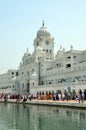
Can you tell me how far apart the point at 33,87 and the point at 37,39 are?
23387 mm

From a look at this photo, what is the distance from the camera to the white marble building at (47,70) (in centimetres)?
6614

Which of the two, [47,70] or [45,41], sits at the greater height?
[45,41]

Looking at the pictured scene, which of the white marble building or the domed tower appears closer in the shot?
the white marble building

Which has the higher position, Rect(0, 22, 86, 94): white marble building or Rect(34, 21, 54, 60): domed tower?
Rect(34, 21, 54, 60): domed tower

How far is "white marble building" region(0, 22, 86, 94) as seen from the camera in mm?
66137

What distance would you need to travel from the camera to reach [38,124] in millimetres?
24219

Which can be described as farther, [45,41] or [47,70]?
[45,41]

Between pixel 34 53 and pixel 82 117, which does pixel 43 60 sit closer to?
pixel 34 53

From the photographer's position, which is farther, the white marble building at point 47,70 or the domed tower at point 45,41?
the domed tower at point 45,41

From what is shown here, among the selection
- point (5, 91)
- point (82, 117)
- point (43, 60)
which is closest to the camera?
point (82, 117)

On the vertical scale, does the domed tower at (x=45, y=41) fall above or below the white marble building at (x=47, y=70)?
above

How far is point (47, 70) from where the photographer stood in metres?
83.8

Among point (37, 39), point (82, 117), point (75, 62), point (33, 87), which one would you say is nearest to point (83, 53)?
point (75, 62)

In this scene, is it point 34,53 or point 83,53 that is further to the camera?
point 34,53
